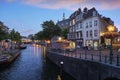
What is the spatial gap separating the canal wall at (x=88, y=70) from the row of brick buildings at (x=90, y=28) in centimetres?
2132

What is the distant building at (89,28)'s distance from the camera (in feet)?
200

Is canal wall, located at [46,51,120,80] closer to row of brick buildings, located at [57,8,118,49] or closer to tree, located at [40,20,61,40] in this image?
row of brick buildings, located at [57,8,118,49]

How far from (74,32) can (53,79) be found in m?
48.3

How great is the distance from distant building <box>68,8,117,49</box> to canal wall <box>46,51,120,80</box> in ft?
70.0

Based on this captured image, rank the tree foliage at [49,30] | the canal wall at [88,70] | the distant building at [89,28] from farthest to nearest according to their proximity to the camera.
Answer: the tree foliage at [49,30], the distant building at [89,28], the canal wall at [88,70]

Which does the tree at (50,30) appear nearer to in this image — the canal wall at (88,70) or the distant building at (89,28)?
the distant building at (89,28)

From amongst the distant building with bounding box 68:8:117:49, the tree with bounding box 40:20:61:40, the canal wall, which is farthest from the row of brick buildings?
the canal wall

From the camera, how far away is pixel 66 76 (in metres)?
32.9

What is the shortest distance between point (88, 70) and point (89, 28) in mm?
42030

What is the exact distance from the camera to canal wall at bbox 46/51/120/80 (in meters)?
18.3

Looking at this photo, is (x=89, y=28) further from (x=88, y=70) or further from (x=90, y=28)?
(x=88, y=70)

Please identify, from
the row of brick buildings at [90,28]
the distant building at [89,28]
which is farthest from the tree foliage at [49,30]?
the row of brick buildings at [90,28]

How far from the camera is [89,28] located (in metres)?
65.6

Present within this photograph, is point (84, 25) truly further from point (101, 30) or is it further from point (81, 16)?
point (101, 30)
